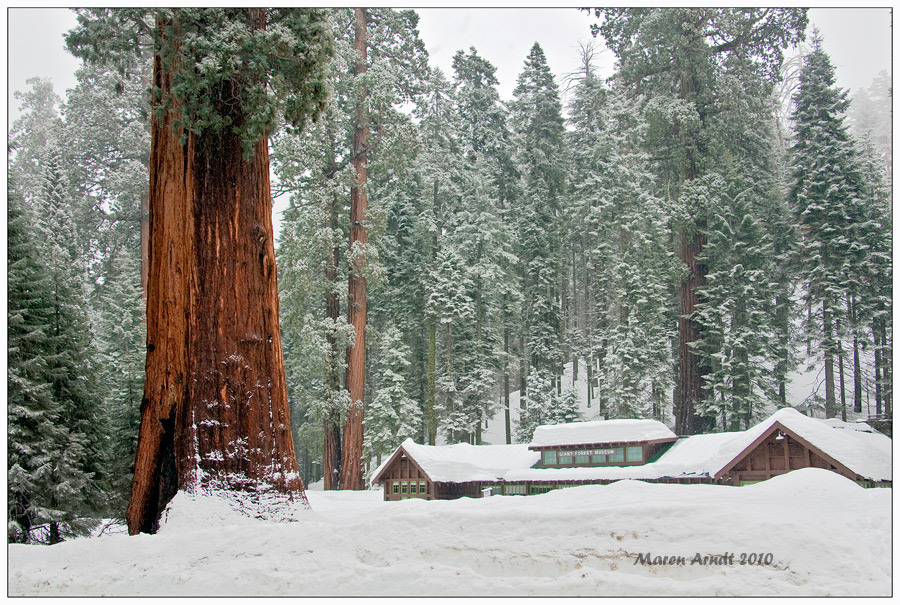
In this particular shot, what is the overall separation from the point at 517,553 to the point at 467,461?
15795 millimetres

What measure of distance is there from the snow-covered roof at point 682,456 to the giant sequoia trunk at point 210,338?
1176 centimetres

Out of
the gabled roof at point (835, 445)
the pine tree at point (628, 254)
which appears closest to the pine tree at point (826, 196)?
the pine tree at point (628, 254)

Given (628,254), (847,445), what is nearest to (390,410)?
(628,254)

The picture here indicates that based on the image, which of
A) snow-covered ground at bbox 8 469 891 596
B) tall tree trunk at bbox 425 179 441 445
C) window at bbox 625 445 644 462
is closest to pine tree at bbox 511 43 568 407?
tall tree trunk at bbox 425 179 441 445

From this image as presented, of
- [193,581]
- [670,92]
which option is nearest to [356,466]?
[193,581]

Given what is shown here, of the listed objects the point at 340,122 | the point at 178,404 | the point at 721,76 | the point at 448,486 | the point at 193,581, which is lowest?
the point at 448,486

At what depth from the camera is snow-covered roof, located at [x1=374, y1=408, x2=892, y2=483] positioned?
44.1 ft

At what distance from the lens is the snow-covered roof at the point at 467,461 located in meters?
19.2

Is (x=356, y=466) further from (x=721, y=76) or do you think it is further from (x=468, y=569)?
(x=721, y=76)

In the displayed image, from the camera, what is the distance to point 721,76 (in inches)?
959

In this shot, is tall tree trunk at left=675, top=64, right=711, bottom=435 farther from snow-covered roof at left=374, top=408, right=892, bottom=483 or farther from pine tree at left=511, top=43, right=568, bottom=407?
pine tree at left=511, top=43, right=568, bottom=407

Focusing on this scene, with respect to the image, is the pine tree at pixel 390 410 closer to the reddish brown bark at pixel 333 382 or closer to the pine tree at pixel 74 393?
the reddish brown bark at pixel 333 382

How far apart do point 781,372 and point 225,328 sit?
2619cm

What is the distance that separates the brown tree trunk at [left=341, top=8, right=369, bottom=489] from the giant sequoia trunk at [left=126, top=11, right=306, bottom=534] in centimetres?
1437
